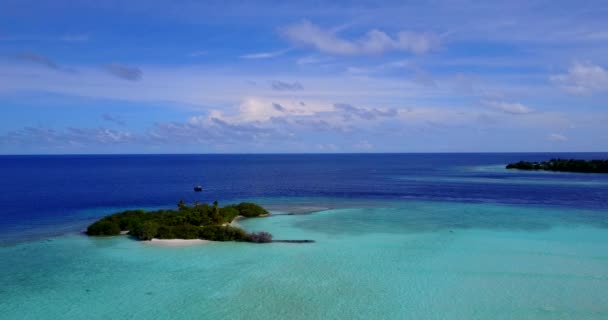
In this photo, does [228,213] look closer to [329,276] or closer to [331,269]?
[331,269]

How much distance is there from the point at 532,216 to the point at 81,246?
40449mm

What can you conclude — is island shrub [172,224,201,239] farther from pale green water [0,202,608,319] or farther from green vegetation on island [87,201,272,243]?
pale green water [0,202,608,319]

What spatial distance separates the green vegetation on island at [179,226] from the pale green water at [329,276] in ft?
4.23

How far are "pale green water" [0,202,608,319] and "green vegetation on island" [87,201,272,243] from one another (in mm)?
1290

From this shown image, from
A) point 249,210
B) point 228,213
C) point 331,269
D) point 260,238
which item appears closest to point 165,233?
point 260,238

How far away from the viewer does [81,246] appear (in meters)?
33.0

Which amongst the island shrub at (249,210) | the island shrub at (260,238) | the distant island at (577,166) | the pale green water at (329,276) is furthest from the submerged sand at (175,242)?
the distant island at (577,166)

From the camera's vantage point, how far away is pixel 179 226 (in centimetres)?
3591

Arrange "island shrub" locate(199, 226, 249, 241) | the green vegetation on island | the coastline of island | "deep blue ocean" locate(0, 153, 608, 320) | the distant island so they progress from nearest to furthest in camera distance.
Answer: "deep blue ocean" locate(0, 153, 608, 320) < the coastline of island < "island shrub" locate(199, 226, 249, 241) < the green vegetation on island < the distant island

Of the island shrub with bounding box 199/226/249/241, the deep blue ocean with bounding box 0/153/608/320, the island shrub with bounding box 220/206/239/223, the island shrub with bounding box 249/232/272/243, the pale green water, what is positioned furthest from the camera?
the island shrub with bounding box 220/206/239/223

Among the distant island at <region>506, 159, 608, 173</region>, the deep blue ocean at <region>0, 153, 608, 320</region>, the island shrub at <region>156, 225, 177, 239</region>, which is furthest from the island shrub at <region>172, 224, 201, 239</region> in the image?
the distant island at <region>506, 159, 608, 173</region>

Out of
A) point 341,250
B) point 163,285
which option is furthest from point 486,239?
point 163,285

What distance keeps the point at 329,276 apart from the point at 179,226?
15.3m

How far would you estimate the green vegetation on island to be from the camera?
34.6 meters
